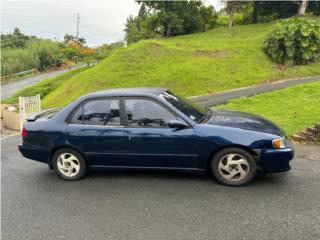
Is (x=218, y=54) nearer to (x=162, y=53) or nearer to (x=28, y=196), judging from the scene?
(x=162, y=53)

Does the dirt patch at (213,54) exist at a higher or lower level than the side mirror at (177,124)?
higher

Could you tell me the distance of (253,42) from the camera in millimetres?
22438

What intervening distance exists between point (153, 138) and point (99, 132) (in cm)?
87

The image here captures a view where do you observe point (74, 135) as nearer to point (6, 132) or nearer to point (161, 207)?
point (161, 207)

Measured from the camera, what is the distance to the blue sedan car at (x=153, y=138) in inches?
191

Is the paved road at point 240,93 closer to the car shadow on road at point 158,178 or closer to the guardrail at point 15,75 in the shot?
the car shadow on road at point 158,178

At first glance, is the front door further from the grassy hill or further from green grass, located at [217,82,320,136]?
the grassy hill

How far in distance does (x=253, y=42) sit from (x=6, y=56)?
41.1m

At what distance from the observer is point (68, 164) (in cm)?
564

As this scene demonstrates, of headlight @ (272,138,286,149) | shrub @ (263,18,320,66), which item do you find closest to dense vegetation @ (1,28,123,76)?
shrub @ (263,18,320,66)

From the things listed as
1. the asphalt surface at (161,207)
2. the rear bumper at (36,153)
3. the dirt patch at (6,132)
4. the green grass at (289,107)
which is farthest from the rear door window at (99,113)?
the dirt patch at (6,132)

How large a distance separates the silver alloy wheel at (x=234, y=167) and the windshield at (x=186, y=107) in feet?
2.42

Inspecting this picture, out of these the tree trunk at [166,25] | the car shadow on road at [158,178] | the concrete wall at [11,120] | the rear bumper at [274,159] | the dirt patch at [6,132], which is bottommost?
the dirt patch at [6,132]

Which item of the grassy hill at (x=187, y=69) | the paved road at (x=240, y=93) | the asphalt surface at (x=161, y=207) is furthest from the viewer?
the grassy hill at (x=187, y=69)
